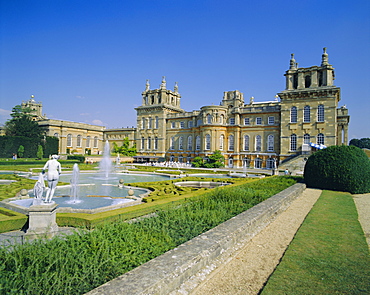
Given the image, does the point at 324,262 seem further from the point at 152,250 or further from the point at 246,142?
the point at 246,142

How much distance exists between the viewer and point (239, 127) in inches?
1656

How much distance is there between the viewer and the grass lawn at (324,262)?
Result: 4531 millimetres

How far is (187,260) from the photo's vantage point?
4496mm

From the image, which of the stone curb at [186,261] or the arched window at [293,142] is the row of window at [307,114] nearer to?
the arched window at [293,142]

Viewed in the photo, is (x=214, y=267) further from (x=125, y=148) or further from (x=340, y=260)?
(x=125, y=148)

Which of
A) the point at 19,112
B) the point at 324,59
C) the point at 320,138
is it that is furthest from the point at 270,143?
the point at 19,112

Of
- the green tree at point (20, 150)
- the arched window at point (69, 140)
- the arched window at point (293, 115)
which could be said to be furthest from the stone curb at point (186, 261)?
the arched window at point (69, 140)

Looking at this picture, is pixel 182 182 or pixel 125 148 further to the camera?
pixel 125 148

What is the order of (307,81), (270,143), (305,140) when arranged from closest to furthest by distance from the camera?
(305,140) < (307,81) < (270,143)

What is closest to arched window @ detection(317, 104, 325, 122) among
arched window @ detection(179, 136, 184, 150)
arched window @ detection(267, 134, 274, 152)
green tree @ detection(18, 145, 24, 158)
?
arched window @ detection(267, 134, 274, 152)

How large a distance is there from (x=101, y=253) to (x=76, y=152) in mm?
56344

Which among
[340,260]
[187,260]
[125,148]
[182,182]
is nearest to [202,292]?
[187,260]

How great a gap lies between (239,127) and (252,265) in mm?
37763

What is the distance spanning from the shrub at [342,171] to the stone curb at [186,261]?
1227 centimetres
